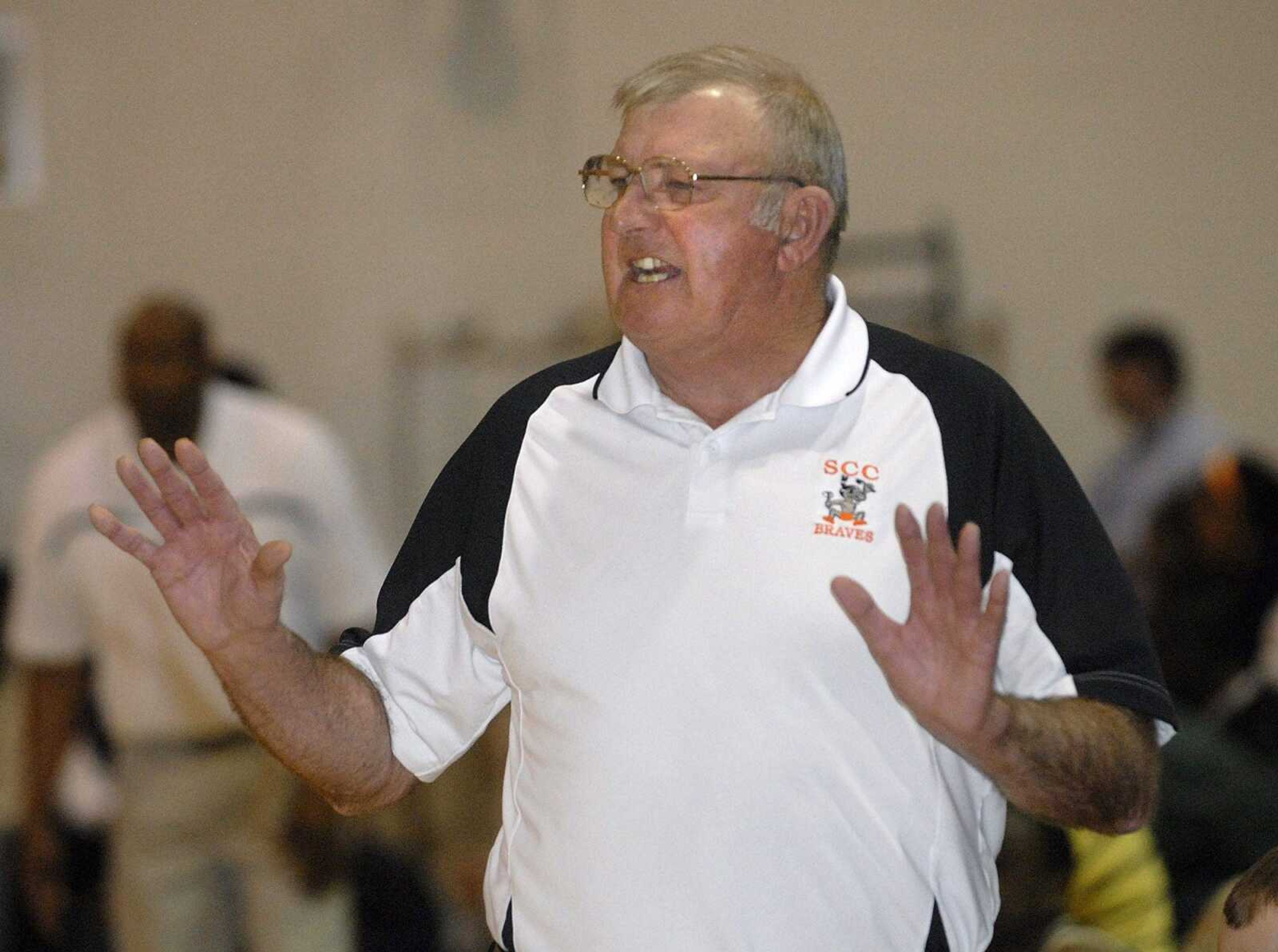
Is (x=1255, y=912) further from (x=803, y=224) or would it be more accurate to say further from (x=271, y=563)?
(x=271, y=563)

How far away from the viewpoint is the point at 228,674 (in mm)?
1608

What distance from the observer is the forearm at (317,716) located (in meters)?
1.60

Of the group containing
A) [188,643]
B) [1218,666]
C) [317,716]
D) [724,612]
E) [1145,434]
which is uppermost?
[724,612]

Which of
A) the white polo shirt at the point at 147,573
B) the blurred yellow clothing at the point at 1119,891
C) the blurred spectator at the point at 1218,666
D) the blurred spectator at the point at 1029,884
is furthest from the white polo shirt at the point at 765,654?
the white polo shirt at the point at 147,573

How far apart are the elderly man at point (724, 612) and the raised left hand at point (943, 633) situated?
0.03 m

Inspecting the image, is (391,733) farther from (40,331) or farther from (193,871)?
(40,331)

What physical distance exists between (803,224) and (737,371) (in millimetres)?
158

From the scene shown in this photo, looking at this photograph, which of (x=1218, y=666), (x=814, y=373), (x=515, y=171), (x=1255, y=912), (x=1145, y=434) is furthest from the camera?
(x=515, y=171)

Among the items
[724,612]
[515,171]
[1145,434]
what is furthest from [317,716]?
[515,171]

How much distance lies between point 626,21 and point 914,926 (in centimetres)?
412

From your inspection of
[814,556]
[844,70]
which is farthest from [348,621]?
[844,70]

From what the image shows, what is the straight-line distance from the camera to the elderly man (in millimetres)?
1549

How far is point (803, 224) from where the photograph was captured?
1673 mm

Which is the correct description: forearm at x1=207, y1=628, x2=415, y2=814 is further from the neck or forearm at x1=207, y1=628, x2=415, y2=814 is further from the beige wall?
the beige wall
